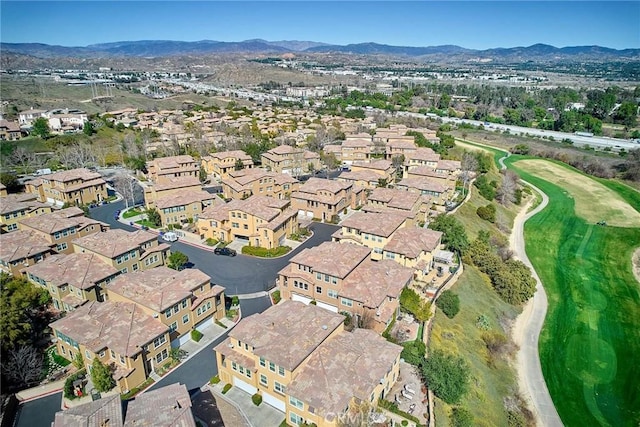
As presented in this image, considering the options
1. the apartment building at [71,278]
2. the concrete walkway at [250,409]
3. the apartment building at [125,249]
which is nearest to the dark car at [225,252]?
the apartment building at [125,249]

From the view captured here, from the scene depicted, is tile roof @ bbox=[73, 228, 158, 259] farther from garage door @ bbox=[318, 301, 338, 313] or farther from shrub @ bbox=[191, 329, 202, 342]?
garage door @ bbox=[318, 301, 338, 313]

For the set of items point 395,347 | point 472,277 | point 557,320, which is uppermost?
point 395,347

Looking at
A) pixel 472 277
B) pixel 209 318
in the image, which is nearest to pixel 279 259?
pixel 209 318

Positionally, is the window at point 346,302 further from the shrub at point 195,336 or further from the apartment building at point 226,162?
the apartment building at point 226,162

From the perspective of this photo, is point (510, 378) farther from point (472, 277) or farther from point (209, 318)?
point (209, 318)

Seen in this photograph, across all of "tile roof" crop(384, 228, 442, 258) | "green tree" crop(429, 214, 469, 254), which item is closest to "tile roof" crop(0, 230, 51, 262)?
"tile roof" crop(384, 228, 442, 258)

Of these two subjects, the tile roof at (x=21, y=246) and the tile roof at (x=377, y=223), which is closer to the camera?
the tile roof at (x=21, y=246)

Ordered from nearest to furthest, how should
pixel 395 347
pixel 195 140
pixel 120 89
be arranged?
pixel 395 347 → pixel 195 140 → pixel 120 89

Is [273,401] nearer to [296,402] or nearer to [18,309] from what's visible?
[296,402]
